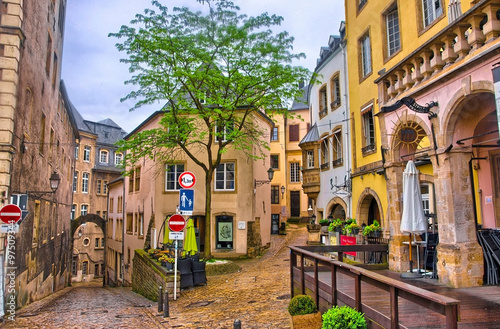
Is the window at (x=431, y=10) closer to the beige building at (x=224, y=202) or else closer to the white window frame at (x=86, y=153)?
the beige building at (x=224, y=202)

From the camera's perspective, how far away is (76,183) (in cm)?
4284

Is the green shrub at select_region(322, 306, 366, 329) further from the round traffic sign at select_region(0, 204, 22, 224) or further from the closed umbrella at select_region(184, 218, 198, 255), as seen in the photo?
the closed umbrella at select_region(184, 218, 198, 255)

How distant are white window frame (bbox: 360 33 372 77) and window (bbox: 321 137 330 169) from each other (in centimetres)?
494

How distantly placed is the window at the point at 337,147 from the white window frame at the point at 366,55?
3.42m

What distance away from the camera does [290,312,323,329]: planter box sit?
6.33m

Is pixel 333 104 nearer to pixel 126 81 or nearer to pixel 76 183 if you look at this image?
pixel 126 81

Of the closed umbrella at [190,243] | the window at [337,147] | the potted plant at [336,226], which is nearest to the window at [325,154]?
the window at [337,147]

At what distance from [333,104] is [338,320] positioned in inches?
652

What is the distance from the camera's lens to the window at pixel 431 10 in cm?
1212

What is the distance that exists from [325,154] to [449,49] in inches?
591

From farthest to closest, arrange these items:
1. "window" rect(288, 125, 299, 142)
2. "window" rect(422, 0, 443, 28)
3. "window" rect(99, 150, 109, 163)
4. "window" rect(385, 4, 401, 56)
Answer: "window" rect(99, 150, 109, 163)
"window" rect(288, 125, 299, 142)
"window" rect(385, 4, 401, 56)
"window" rect(422, 0, 443, 28)

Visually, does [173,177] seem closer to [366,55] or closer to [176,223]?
[176,223]

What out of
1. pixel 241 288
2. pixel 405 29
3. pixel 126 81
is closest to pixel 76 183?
pixel 126 81

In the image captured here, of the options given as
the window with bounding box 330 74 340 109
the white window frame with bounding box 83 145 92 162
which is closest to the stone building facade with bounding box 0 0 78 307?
the window with bounding box 330 74 340 109
